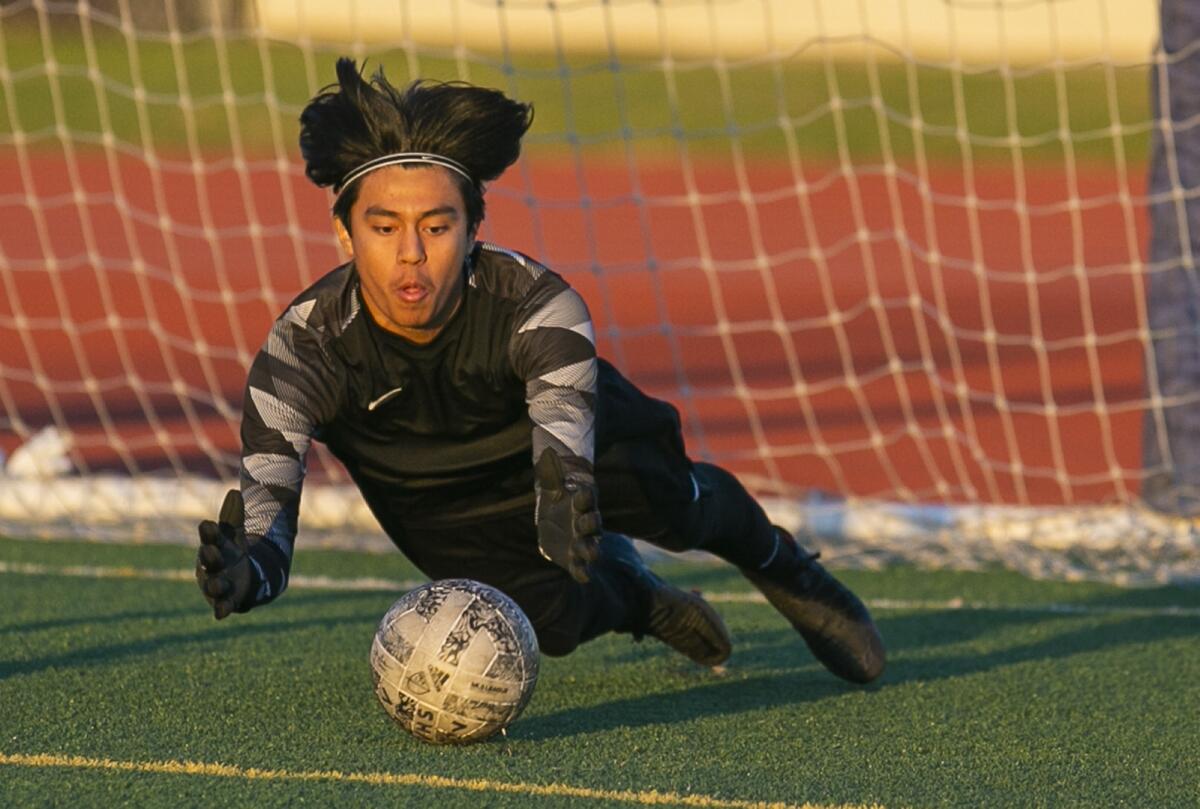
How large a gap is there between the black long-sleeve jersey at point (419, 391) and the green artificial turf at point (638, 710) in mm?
461

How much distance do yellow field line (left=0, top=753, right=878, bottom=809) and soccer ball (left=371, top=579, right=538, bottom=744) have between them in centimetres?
20

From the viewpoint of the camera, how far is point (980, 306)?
1399 centimetres

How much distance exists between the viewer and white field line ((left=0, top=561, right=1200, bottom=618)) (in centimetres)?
598

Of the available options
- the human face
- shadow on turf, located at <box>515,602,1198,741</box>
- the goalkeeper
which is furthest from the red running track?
the human face

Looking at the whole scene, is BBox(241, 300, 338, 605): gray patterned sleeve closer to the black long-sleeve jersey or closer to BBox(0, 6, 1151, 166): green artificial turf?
the black long-sleeve jersey

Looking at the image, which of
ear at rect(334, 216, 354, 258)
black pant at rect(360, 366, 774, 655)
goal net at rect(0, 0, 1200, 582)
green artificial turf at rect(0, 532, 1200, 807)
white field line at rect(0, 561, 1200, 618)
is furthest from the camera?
goal net at rect(0, 0, 1200, 582)

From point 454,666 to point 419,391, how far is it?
61 centimetres

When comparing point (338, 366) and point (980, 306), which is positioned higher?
point (338, 366)

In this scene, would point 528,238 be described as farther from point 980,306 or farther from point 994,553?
point 994,553

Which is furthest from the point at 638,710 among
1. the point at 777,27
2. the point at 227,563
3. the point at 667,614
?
the point at 777,27

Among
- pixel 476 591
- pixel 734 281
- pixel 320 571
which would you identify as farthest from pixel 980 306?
pixel 476 591

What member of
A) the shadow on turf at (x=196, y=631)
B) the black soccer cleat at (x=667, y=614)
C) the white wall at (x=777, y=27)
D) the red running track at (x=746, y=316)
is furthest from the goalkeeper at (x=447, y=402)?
the white wall at (x=777, y=27)

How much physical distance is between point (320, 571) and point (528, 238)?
11.8 meters

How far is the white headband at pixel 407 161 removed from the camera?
396cm
